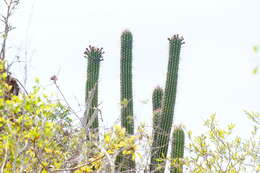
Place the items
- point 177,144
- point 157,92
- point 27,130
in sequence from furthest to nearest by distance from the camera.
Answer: point 157,92
point 177,144
point 27,130

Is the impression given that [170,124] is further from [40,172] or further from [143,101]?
[40,172]

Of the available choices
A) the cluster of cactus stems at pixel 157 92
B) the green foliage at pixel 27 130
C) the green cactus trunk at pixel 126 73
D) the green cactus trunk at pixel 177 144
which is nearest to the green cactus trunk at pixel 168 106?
the cluster of cactus stems at pixel 157 92

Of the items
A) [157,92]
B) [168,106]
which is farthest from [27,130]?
[157,92]

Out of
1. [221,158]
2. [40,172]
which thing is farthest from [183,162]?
[40,172]

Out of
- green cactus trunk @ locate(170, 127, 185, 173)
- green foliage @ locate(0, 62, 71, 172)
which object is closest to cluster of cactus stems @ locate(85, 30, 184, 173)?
green cactus trunk @ locate(170, 127, 185, 173)

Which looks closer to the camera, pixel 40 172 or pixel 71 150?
pixel 40 172

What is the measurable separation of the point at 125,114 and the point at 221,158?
3503mm

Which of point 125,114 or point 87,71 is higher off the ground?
point 87,71

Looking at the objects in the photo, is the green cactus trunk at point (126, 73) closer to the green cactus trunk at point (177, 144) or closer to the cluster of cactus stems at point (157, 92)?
the cluster of cactus stems at point (157, 92)

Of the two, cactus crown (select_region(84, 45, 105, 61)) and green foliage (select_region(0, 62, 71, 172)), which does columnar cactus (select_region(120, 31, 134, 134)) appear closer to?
cactus crown (select_region(84, 45, 105, 61))

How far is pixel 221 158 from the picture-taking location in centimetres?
754

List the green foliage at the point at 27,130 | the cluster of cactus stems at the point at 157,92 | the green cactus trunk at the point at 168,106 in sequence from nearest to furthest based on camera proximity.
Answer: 1. the green foliage at the point at 27,130
2. the cluster of cactus stems at the point at 157,92
3. the green cactus trunk at the point at 168,106

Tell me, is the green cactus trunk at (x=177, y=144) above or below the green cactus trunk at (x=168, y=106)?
below

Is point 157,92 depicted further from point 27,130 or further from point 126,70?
point 27,130
